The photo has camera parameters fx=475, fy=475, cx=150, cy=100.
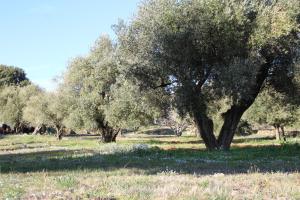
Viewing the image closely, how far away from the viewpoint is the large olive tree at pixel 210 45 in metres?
28.2

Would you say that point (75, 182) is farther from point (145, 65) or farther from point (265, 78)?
point (265, 78)

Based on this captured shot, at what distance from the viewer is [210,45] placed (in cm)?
2944

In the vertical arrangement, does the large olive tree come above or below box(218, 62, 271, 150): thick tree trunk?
above

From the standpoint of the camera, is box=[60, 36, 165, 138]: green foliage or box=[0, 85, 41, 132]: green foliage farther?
box=[0, 85, 41, 132]: green foliage

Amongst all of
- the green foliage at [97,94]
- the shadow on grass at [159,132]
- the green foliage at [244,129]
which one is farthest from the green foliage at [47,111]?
the shadow on grass at [159,132]

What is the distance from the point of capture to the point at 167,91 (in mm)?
32125

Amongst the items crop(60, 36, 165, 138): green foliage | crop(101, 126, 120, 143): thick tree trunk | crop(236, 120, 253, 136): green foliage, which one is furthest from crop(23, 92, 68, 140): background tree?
crop(236, 120, 253, 136): green foliage

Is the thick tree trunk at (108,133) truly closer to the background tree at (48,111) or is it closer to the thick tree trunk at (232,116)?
the background tree at (48,111)

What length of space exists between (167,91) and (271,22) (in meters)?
8.22

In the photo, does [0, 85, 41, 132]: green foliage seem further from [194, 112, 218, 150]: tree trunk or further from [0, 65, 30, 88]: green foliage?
[194, 112, 218, 150]: tree trunk

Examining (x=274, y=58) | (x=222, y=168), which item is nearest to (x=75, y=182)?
(x=222, y=168)

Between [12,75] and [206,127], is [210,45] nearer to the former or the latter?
[206,127]

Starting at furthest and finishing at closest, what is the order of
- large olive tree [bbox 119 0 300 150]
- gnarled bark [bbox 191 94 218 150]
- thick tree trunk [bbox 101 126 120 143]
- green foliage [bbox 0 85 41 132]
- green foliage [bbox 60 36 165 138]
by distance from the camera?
green foliage [bbox 0 85 41 132], thick tree trunk [bbox 101 126 120 143], green foliage [bbox 60 36 165 138], gnarled bark [bbox 191 94 218 150], large olive tree [bbox 119 0 300 150]

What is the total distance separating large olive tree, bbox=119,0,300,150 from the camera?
28156 mm
